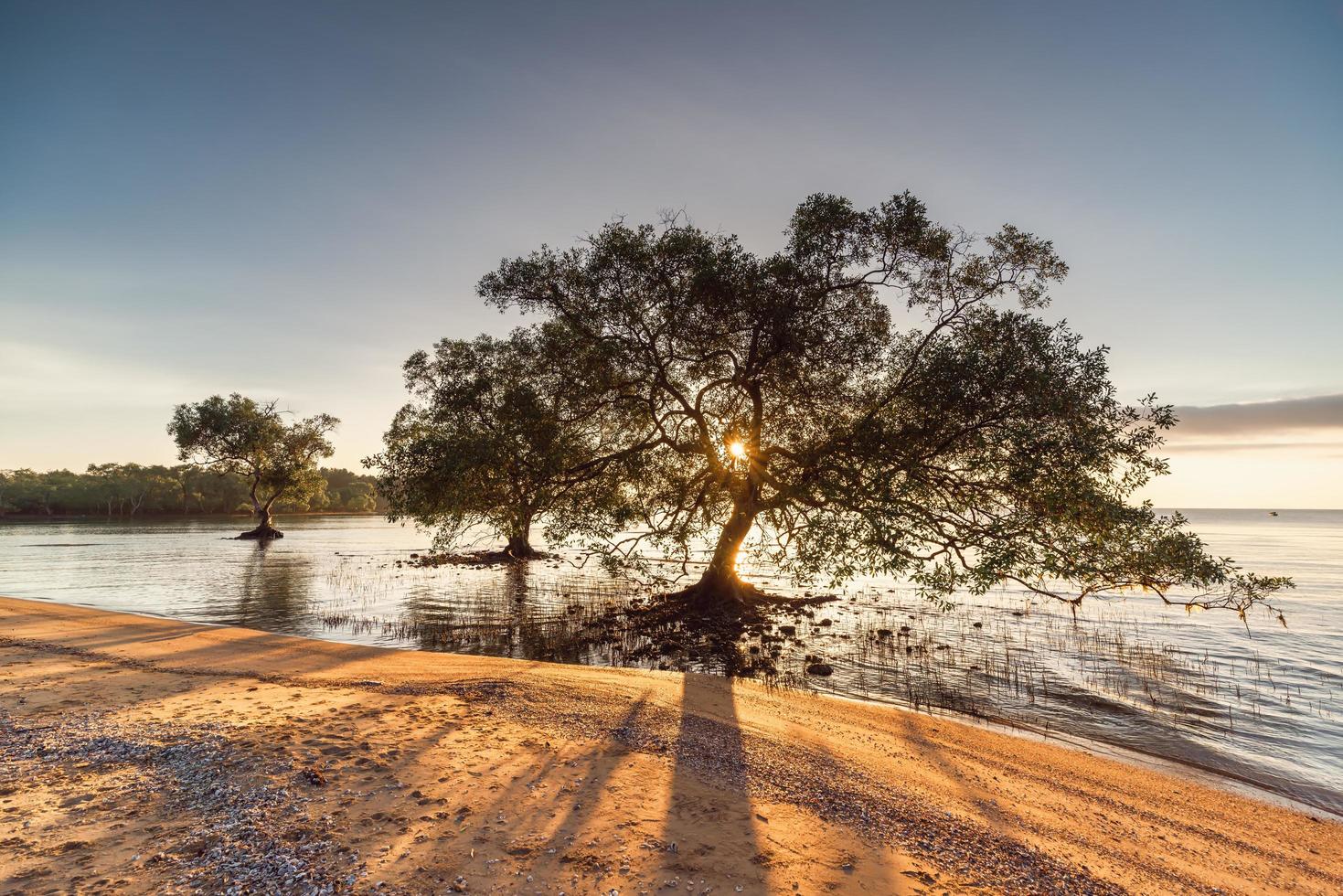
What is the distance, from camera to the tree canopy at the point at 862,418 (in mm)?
15242

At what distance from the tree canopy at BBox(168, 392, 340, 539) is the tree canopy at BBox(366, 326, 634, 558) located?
64.5 m

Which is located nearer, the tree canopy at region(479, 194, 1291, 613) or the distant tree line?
the tree canopy at region(479, 194, 1291, 613)

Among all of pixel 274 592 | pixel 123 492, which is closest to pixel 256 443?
pixel 274 592

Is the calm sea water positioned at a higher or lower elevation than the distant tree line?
lower

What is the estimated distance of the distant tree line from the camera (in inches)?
4685

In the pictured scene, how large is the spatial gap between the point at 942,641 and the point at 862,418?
30.9 ft

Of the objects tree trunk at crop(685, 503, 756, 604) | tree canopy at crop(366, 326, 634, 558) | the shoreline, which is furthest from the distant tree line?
the shoreline

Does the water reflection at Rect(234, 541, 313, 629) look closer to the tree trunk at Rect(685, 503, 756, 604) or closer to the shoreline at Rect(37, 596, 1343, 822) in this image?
the shoreline at Rect(37, 596, 1343, 822)

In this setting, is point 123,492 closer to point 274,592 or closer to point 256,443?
point 256,443

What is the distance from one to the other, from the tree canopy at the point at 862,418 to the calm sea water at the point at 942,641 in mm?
2787

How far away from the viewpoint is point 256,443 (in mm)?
75250

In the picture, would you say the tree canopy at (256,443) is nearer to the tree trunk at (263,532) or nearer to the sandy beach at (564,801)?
the tree trunk at (263,532)

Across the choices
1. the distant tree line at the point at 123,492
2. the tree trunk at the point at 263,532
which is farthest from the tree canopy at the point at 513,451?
the distant tree line at the point at 123,492

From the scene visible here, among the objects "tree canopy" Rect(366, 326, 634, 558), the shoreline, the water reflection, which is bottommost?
the water reflection
